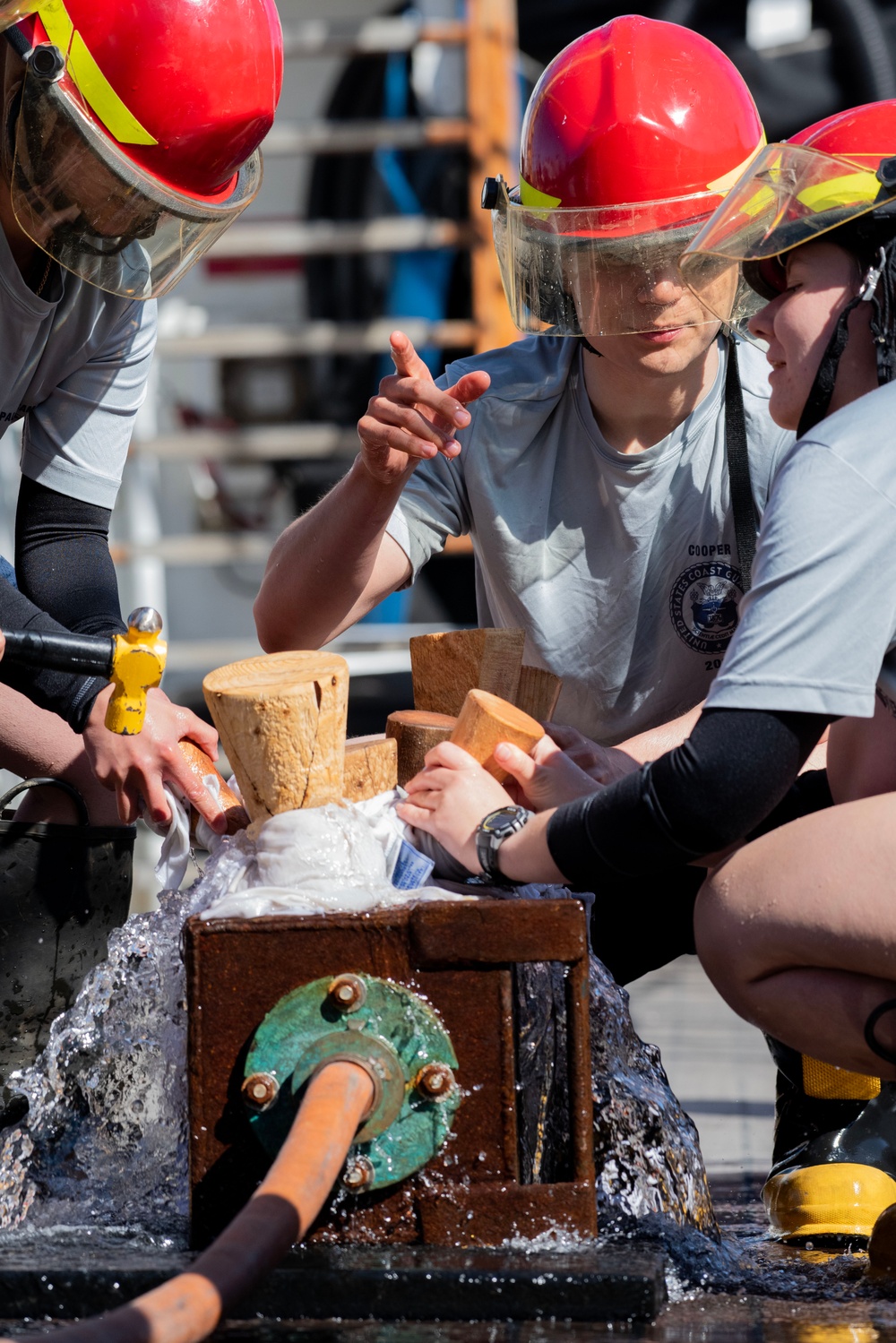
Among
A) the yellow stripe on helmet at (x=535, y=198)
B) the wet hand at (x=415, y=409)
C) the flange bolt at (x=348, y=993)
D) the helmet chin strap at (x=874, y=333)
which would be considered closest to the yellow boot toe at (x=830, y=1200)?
the flange bolt at (x=348, y=993)

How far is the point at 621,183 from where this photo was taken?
8.60ft

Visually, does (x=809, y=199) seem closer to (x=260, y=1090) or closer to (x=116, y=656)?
(x=116, y=656)

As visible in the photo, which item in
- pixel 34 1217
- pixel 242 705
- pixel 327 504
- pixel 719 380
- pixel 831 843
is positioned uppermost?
pixel 719 380

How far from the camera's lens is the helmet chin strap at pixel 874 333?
6.35 feet

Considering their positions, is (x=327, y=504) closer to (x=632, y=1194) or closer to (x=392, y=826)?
(x=392, y=826)

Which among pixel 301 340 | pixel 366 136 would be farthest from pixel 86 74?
pixel 366 136

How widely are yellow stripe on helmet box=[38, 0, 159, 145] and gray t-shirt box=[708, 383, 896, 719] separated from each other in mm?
1275

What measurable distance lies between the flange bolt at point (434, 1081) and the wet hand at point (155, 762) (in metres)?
0.59

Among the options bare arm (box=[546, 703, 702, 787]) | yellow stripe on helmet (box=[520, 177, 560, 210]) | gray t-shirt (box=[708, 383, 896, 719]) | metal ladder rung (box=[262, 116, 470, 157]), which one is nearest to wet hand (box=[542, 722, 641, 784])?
bare arm (box=[546, 703, 702, 787])

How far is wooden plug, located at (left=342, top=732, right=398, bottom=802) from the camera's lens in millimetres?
2105

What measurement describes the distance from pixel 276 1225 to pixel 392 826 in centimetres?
66

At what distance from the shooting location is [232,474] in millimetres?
7551

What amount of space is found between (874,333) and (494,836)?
0.80 meters

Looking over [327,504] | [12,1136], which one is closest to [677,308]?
[327,504]
